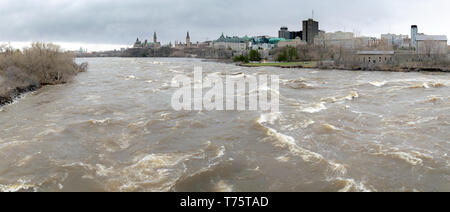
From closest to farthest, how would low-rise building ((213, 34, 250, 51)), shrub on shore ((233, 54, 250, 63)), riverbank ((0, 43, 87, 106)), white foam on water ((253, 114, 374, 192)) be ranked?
white foam on water ((253, 114, 374, 192)), riverbank ((0, 43, 87, 106)), shrub on shore ((233, 54, 250, 63)), low-rise building ((213, 34, 250, 51))

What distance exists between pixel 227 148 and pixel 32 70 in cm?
2768

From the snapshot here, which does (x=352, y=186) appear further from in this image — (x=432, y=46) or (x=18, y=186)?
(x=432, y=46)

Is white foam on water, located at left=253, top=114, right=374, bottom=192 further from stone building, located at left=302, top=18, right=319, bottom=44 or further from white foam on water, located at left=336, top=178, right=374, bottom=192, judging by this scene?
stone building, located at left=302, top=18, right=319, bottom=44

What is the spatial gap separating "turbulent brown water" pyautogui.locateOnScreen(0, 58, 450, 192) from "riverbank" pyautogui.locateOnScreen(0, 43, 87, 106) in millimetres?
8342

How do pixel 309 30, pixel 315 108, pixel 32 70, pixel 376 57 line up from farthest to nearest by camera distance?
pixel 309 30, pixel 376 57, pixel 32 70, pixel 315 108

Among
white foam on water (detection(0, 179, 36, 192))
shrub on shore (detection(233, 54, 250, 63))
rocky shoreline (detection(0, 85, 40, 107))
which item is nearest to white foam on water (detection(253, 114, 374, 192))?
white foam on water (detection(0, 179, 36, 192))

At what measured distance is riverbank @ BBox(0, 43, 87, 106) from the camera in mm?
26433

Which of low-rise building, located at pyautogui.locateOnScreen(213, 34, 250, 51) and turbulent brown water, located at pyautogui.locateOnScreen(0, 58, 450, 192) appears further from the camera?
low-rise building, located at pyautogui.locateOnScreen(213, 34, 250, 51)

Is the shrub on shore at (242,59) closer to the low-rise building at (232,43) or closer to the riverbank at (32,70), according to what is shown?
the riverbank at (32,70)

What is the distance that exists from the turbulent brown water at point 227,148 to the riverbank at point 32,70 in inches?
328

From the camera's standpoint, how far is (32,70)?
32188mm

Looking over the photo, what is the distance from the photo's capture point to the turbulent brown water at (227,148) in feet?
29.3

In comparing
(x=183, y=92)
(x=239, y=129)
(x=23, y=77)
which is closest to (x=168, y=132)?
(x=239, y=129)

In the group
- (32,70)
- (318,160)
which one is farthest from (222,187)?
(32,70)
